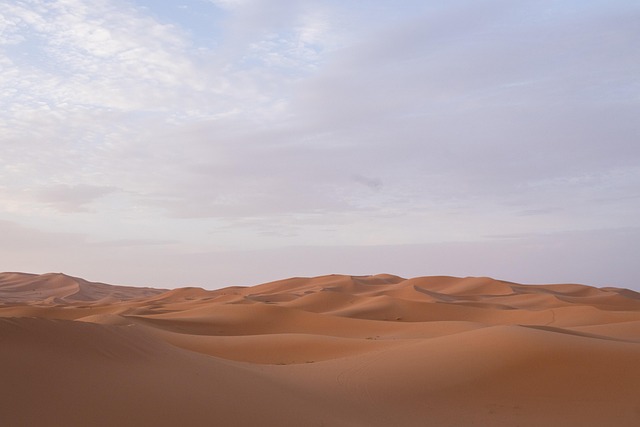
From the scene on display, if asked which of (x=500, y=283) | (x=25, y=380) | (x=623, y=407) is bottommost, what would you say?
(x=623, y=407)

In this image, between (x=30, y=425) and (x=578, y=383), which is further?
(x=578, y=383)

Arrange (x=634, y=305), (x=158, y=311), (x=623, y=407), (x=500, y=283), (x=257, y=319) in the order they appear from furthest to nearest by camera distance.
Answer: (x=500, y=283)
(x=634, y=305)
(x=158, y=311)
(x=257, y=319)
(x=623, y=407)

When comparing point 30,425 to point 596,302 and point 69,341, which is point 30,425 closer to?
point 69,341

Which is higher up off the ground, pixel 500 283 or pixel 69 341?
pixel 500 283

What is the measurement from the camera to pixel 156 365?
8766mm

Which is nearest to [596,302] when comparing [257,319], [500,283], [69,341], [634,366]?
[500,283]

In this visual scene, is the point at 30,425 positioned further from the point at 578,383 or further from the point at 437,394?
the point at 578,383

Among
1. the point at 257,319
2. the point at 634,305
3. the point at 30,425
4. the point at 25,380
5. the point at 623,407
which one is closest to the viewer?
the point at 30,425

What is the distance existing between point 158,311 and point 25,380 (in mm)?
26676

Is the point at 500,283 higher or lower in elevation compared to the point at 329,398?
higher

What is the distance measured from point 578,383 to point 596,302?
36445 mm

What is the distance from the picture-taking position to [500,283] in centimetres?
5375

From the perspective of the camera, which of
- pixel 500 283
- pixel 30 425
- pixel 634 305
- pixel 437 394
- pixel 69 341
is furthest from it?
pixel 500 283

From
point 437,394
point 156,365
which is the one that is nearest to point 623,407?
point 437,394
